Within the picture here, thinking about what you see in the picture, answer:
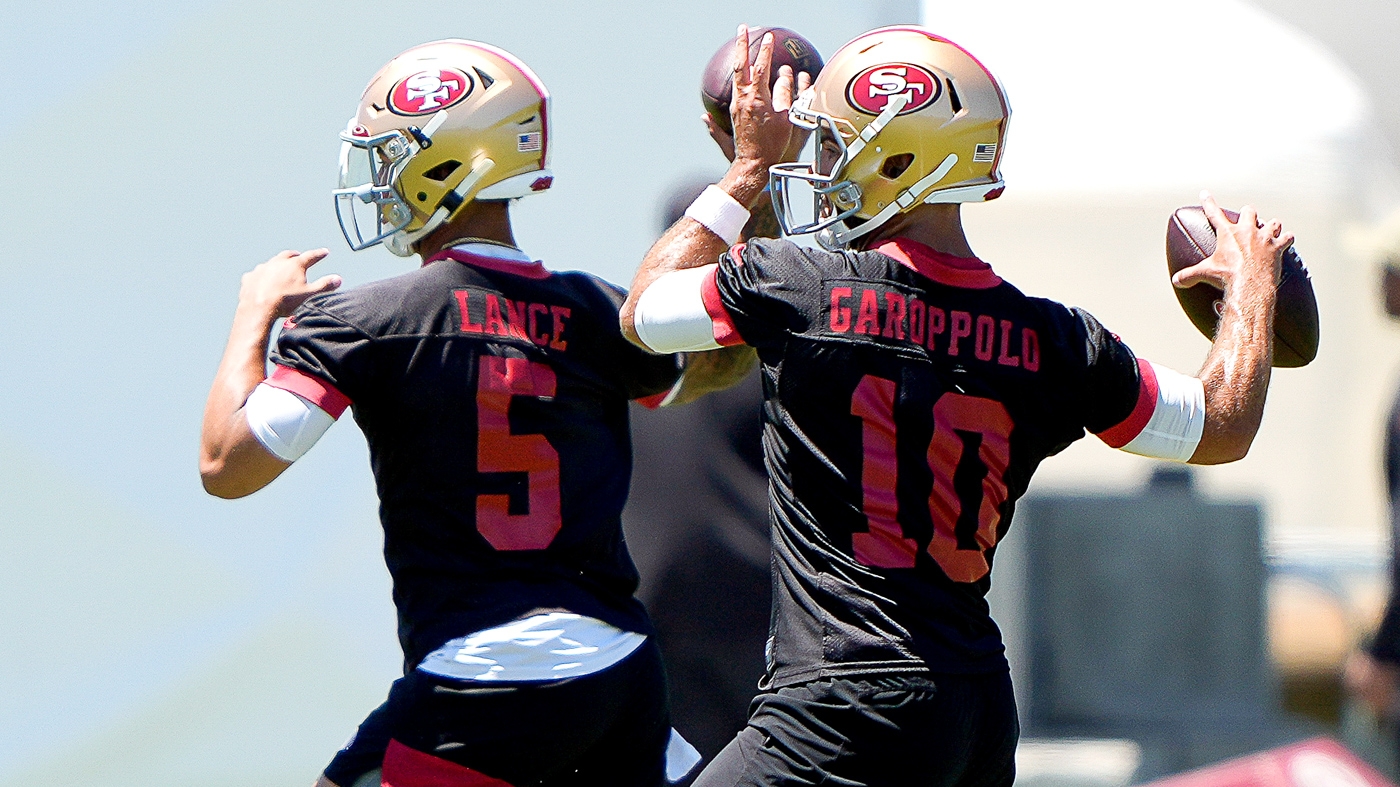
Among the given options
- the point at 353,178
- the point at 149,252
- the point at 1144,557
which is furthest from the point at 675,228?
the point at 1144,557

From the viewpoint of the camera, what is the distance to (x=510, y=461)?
8.87ft

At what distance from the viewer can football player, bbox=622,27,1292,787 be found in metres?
2.46

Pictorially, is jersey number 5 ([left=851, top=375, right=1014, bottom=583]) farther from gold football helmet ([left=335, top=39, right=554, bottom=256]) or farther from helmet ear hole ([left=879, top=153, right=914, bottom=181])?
gold football helmet ([left=335, top=39, right=554, bottom=256])

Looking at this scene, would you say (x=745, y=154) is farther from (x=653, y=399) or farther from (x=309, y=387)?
(x=309, y=387)

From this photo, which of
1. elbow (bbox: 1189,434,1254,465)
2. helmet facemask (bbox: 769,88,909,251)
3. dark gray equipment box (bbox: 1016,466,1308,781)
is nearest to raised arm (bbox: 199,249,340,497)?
helmet facemask (bbox: 769,88,909,251)

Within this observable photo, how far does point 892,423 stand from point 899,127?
1.64 feet

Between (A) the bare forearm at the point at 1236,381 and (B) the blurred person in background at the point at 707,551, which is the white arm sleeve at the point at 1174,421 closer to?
(A) the bare forearm at the point at 1236,381

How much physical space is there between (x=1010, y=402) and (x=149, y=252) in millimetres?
3291

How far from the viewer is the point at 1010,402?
254 centimetres

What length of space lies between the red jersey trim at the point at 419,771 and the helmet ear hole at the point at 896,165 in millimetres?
1200

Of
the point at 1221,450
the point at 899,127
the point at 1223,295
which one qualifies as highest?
the point at 899,127

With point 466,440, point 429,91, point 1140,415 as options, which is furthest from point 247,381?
point 1140,415

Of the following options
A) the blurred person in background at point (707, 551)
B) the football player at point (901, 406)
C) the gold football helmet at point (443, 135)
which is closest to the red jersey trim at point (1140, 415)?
the football player at point (901, 406)

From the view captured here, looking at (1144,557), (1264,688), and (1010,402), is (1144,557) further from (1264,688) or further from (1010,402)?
(1010,402)
